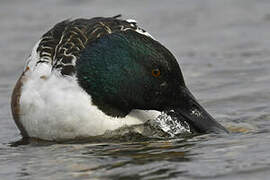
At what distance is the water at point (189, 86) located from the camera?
583cm

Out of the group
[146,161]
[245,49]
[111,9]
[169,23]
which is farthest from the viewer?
[111,9]

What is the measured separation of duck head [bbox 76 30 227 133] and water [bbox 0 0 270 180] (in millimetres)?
267

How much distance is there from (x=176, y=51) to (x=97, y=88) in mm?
4267

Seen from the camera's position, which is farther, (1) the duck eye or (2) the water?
(1) the duck eye

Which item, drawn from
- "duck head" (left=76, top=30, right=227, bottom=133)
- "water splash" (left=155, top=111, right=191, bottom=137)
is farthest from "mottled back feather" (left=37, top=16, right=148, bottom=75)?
"water splash" (left=155, top=111, right=191, bottom=137)

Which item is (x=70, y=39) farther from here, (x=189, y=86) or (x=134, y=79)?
(x=189, y=86)

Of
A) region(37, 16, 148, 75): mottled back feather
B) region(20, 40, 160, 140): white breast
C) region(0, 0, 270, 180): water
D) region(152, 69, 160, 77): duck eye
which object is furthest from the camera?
region(37, 16, 148, 75): mottled back feather

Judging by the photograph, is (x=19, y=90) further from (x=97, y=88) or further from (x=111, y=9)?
(x=111, y=9)

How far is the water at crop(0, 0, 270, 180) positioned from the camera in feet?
19.1

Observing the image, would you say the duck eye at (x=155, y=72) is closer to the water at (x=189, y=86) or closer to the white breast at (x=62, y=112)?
the white breast at (x=62, y=112)

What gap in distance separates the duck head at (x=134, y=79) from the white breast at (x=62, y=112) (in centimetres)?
9

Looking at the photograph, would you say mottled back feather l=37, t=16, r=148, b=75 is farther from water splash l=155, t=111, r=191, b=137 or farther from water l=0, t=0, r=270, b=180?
water splash l=155, t=111, r=191, b=137

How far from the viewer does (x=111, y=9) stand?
13.1 m

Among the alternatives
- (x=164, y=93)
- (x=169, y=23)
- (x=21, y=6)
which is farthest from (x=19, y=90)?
(x=21, y=6)
